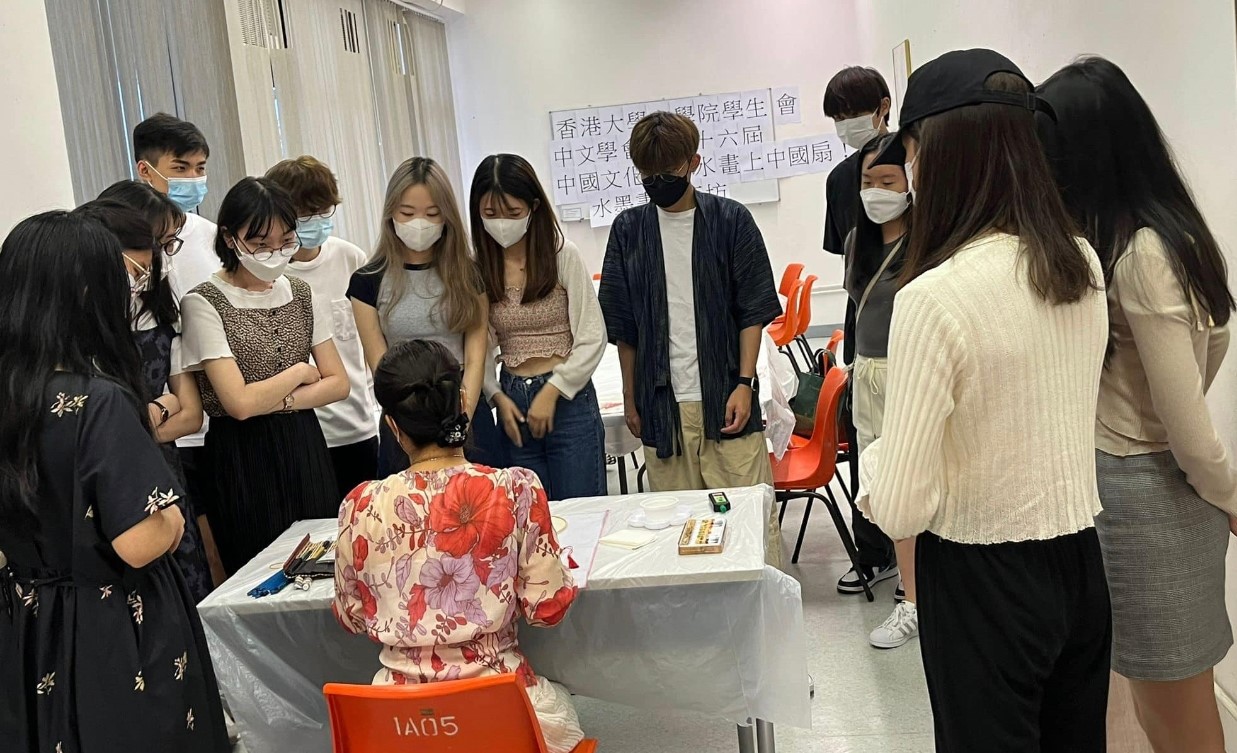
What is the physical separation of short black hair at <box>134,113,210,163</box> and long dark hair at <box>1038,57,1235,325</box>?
2.64m

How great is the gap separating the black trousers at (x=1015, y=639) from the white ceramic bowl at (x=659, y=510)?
2.50 ft

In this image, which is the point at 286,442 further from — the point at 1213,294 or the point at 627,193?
the point at 627,193

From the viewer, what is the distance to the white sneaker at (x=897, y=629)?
9.75 ft

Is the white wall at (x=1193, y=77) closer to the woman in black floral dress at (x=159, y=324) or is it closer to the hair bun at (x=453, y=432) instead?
the hair bun at (x=453, y=432)

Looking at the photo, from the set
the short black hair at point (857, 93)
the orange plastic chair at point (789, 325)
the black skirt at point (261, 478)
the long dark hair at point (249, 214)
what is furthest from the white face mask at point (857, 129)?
the orange plastic chair at point (789, 325)

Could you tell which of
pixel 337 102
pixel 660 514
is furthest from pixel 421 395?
pixel 337 102

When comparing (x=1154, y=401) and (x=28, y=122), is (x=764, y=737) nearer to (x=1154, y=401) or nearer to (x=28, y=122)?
(x=1154, y=401)

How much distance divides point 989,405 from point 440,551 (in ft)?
2.90

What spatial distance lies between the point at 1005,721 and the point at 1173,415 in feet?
1.76

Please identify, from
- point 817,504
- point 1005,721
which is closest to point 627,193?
point 817,504

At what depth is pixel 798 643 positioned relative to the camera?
1.88 m

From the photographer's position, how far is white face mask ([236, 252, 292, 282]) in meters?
2.39

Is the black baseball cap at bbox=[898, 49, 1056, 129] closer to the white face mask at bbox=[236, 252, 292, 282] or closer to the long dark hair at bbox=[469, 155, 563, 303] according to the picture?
the long dark hair at bbox=[469, 155, 563, 303]

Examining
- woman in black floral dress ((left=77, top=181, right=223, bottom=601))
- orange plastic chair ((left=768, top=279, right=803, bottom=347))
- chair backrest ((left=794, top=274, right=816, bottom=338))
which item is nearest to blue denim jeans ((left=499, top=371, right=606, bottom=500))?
woman in black floral dress ((left=77, top=181, right=223, bottom=601))
